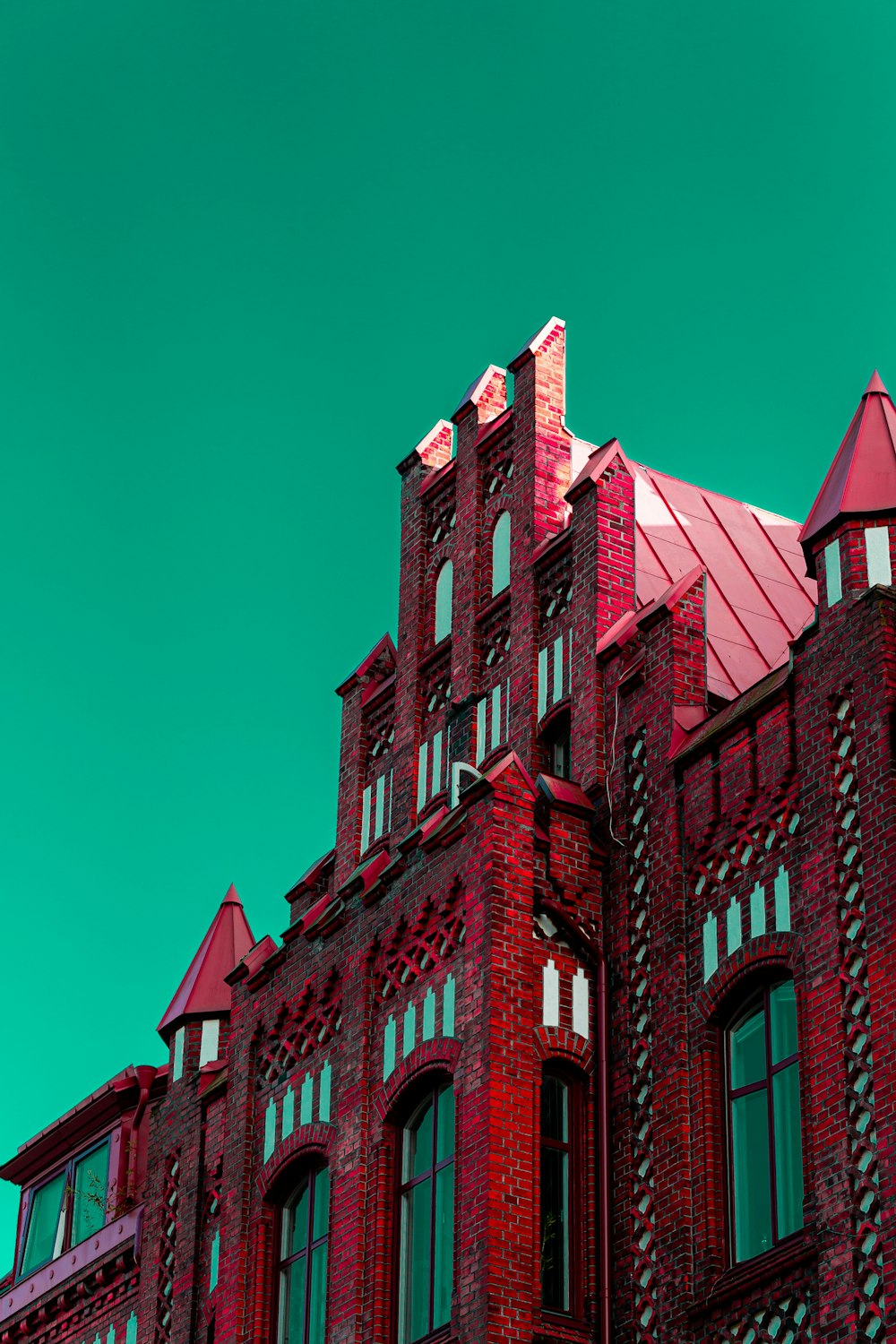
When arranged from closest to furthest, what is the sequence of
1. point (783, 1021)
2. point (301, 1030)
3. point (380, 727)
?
point (783, 1021), point (301, 1030), point (380, 727)

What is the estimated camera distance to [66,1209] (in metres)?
31.7

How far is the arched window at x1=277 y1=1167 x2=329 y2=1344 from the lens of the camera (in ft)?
78.7

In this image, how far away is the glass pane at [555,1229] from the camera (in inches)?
838

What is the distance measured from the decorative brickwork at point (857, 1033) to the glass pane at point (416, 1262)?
508cm

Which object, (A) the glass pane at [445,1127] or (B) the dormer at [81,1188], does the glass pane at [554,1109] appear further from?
(B) the dormer at [81,1188]

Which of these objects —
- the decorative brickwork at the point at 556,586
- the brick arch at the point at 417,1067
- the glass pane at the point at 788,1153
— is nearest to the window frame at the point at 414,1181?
the brick arch at the point at 417,1067

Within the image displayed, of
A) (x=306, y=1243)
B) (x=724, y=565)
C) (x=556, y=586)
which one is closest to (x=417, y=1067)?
(x=306, y=1243)

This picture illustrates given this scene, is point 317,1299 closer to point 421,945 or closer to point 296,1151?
point 296,1151

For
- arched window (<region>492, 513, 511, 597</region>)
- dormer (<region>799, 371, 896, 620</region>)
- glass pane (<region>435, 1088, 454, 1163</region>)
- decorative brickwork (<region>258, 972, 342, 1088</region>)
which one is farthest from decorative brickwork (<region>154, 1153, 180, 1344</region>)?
dormer (<region>799, 371, 896, 620</region>)

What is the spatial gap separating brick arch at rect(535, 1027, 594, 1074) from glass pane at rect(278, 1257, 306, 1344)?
14.0 ft

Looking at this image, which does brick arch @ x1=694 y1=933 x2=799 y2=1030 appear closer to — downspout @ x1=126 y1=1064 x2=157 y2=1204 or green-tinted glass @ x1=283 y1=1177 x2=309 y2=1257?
green-tinted glass @ x1=283 y1=1177 x2=309 y2=1257

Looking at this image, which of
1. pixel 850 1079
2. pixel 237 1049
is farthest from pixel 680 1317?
pixel 237 1049

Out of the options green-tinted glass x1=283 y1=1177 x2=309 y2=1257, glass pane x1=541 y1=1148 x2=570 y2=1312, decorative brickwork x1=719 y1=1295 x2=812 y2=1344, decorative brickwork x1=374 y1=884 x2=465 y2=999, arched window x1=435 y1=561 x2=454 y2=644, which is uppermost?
arched window x1=435 y1=561 x2=454 y2=644

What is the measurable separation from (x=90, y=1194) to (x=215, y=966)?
391 centimetres
